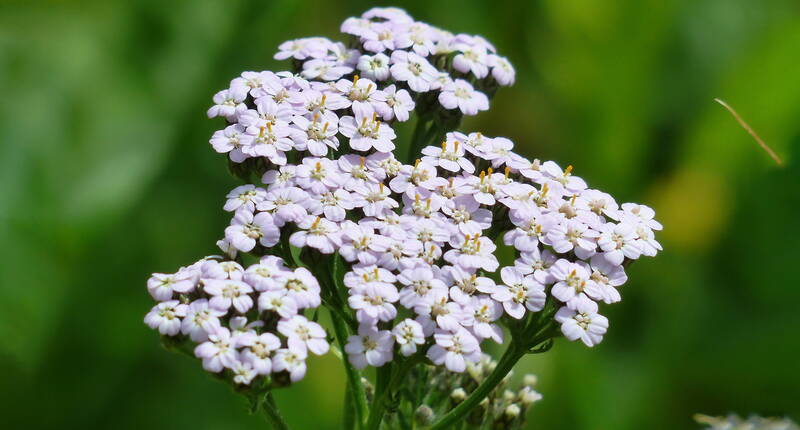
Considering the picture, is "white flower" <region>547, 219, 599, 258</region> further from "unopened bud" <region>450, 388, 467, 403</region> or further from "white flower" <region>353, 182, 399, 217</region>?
"unopened bud" <region>450, 388, 467, 403</region>

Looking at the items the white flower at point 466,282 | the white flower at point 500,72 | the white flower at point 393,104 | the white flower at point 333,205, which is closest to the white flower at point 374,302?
the white flower at point 466,282

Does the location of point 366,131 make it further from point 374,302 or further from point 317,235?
point 374,302

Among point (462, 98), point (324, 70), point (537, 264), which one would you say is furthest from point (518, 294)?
point (324, 70)

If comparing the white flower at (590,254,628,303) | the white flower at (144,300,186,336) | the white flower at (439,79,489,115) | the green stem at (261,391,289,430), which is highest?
the white flower at (439,79,489,115)

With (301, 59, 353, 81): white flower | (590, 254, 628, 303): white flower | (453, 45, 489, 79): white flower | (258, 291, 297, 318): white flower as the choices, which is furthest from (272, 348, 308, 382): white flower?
(453, 45, 489, 79): white flower

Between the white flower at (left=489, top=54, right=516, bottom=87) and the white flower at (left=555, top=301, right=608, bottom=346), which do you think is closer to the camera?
the white flower at (left=555, top=301, right=608, bottom=346)

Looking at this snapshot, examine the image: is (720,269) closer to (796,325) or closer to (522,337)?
(796,325)

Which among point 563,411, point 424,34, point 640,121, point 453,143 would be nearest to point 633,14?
A: point 640,121
